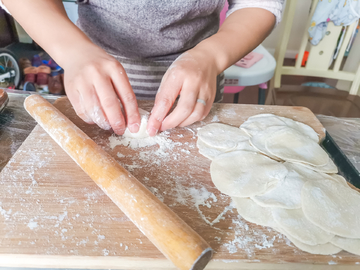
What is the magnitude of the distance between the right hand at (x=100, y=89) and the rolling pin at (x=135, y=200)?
9 cm

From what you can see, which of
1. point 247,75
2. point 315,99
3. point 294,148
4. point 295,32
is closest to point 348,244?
point 294,148

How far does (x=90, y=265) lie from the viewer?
20.9 inches

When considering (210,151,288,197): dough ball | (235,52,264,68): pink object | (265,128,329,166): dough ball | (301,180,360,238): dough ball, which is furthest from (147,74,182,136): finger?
(235,52,264,68): pink object

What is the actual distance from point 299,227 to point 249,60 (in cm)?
155

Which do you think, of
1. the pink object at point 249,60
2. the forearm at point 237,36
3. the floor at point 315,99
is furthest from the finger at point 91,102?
the floor at point 315,99

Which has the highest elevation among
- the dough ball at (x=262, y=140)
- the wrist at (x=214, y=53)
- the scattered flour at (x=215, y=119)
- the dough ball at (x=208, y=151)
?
the wrist at (x=214, y=53)

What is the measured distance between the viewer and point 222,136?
835 millimetres

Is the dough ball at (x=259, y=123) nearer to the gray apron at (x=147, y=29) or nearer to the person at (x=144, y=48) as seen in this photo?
the person at (x=144, y=48)

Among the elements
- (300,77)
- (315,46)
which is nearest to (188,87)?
(315,46)

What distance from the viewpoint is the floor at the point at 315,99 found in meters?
2.50

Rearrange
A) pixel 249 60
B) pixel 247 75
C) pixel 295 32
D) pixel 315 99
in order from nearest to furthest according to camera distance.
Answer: pixel 247 75, pixel 249 60, pixel 315 99, pixel 295 32

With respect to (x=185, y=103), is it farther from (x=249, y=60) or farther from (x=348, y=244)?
(x=249, y=60)

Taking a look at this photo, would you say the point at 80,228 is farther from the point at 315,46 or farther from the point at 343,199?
the point at 315,46

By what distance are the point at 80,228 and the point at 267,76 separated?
1.64 metres
